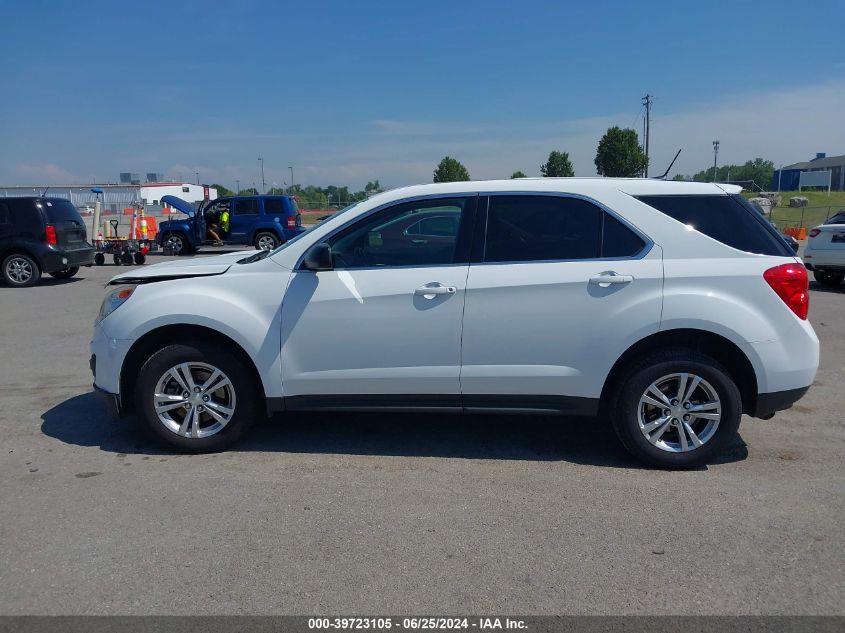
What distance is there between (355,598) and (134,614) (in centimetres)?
95

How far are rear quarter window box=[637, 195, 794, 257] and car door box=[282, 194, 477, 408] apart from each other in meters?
1.32

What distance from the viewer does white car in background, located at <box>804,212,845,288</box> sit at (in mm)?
12820

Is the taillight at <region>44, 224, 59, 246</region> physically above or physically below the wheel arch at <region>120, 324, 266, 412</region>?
above

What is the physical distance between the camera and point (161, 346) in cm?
478

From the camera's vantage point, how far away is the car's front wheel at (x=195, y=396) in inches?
182

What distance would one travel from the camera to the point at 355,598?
3.06 metres

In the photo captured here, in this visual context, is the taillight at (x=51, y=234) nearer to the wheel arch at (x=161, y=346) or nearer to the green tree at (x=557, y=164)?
the wheel arch at (x=161, y=346)

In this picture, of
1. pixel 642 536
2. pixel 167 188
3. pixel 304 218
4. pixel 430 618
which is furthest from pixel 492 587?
pixel 167 188

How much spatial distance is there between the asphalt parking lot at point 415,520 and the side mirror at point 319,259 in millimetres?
1316

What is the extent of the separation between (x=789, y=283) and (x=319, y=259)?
2966 mm

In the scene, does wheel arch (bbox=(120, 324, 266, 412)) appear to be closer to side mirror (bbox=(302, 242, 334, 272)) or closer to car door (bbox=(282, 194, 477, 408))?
car door (bbox=(282, 194, 477, 408))

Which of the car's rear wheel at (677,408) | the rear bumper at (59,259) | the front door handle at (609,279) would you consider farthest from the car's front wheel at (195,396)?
the rear bumper at (59,259)

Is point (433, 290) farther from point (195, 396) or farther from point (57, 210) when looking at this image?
point (57, 210)

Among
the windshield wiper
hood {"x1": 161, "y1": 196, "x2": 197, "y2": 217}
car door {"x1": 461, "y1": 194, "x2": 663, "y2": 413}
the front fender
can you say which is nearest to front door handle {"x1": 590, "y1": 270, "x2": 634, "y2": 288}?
car door {"x1": 461, "y1": 194, "x2": 663, "y2": 413}
